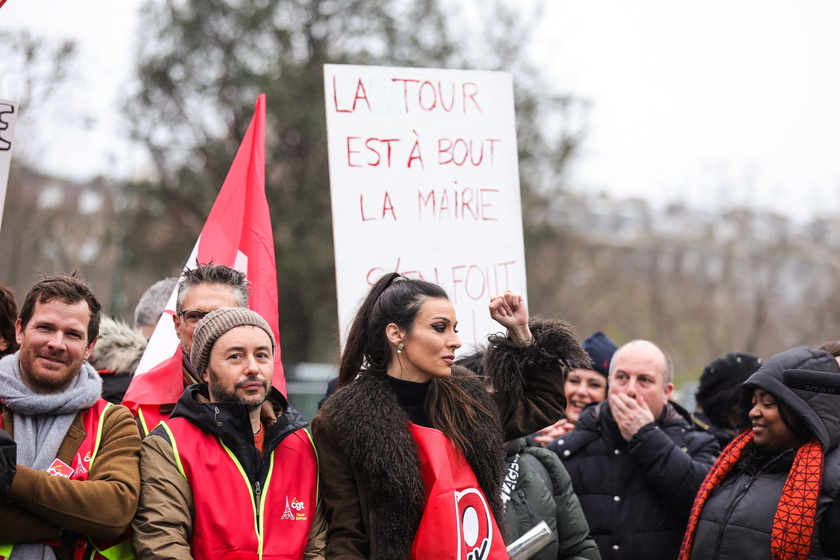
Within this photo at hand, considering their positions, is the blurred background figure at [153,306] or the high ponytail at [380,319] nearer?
the high ponytail at [380,319]

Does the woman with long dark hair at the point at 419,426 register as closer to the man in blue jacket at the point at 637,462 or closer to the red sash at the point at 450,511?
the red sash at the point at 450,511

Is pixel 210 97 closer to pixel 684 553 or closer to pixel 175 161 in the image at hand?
pixel 175 161

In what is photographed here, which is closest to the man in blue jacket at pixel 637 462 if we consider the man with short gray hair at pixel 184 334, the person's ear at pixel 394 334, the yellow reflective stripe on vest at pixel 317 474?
the person's ear at pixel 394 334

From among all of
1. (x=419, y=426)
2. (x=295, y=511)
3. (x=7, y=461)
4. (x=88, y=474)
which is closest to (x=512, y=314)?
(x=419, y=426)

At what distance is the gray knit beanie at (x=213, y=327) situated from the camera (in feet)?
11.0

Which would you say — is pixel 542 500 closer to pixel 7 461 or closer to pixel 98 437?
pixel 98 437

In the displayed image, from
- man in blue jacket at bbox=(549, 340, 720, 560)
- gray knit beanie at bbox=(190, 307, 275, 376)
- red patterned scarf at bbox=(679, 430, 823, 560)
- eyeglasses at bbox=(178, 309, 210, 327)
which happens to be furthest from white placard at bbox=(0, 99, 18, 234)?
red patterned scarf at bbox=(679, 430, 823, 560)

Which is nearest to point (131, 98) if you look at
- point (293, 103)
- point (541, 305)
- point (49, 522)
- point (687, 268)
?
point (293, 103)

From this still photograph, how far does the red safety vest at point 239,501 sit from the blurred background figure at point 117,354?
1.28 meters

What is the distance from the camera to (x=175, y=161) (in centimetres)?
1731

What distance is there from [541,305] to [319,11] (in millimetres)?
6642

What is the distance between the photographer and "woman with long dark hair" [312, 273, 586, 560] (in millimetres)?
3248

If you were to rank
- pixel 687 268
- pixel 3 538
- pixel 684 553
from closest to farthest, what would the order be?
pixel 3 538, pixel 684 553, pixel 687 268

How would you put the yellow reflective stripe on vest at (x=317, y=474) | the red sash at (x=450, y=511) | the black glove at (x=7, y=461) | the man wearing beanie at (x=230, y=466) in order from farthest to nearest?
the yellow reflective stripe on vest at (x=317, y=474), the red sash at (x=450, y=511), the man wearing beanie at (x=230, y=466), the black glove at (x=7, y=461)
